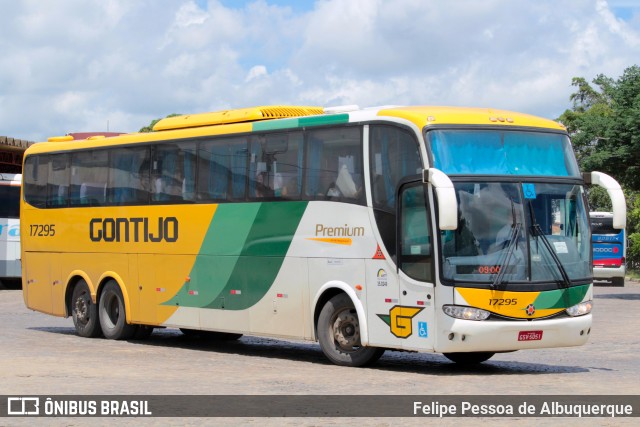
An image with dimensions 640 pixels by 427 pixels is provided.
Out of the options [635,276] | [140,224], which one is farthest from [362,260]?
[635,276]

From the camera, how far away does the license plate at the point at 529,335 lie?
600 inches

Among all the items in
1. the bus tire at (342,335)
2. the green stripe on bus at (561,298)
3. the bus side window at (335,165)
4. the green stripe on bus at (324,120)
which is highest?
the green stripe on bus at (324,120)

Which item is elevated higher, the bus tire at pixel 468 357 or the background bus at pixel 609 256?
the background bus at pixel 609 256

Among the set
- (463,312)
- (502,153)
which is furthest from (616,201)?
(463,312)

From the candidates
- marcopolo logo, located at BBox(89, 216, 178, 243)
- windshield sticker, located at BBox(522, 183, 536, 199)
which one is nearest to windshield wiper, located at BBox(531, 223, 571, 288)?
windshield sticker, located at BBox(522, 183, 536, 199)

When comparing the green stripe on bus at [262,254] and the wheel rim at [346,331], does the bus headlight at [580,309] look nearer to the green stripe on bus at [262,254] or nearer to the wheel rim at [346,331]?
the wheel rim at [346,331]

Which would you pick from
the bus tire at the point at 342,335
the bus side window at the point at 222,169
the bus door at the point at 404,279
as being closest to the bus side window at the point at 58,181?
the bus side window at the point at 222,169

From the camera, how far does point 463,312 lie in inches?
591

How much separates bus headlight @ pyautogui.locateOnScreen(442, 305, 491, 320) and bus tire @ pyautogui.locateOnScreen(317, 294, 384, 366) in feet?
5.11

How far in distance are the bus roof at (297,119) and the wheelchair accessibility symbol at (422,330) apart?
→ 241 centimetres

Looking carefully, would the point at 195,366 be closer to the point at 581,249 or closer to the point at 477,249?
the point at 477,249

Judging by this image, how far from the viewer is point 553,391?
13.2 m

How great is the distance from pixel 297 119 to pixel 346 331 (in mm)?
3095

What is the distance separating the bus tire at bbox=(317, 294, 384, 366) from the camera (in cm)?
1630
